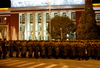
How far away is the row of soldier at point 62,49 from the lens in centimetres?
1831

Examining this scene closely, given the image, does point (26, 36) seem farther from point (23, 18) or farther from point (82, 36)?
point (82, 36)

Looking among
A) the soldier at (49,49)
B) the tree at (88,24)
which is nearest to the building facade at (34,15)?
the tree at (88,24)

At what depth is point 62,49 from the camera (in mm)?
19031

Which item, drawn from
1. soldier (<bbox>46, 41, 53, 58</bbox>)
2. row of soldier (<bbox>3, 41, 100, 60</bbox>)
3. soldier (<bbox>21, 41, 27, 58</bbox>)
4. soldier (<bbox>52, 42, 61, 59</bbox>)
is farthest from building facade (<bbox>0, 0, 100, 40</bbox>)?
soldier (<bbox>52, 42, 61, 59</bbox>)

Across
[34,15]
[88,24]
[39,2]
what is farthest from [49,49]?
[39,2]

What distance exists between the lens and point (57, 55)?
19.0 meters

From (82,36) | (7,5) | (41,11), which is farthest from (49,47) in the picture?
(7,5)

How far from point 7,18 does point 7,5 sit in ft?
31.8

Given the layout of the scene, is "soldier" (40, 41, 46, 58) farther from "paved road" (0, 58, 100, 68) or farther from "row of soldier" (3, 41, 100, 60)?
"paved road" (0, 58, 100, 68)

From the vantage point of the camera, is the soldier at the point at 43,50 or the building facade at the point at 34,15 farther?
the building facade at the point at 34,15

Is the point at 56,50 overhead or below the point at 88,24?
below

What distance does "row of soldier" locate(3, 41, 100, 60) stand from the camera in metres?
18.3

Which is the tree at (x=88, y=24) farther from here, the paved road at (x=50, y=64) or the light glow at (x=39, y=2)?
the paved road at (x=50, y=64)

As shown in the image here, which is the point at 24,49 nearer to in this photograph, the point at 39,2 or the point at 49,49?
the point at 49,49
